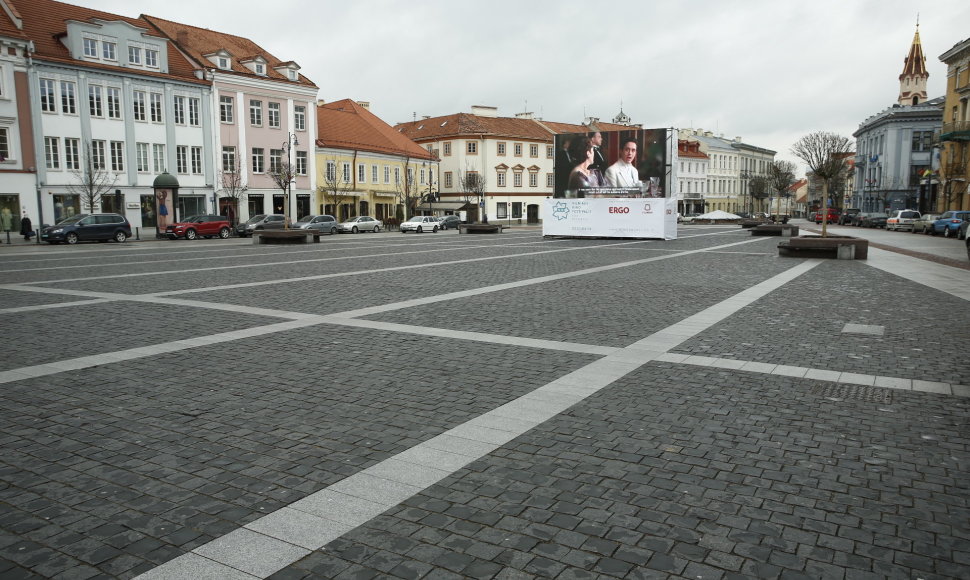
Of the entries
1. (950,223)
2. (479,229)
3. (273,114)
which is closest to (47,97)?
(273,114)

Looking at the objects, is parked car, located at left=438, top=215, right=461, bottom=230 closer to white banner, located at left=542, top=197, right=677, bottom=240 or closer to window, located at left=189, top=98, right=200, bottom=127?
window, located at left=189, top=98, right=200, bottom=127

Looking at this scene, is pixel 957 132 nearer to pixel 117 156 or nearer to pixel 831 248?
pixel 831 248

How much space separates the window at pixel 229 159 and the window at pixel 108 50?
8987mm

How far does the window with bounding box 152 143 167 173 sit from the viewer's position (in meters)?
45.3

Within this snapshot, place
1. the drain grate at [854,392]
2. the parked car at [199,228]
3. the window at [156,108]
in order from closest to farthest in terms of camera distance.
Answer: the drain grate at [854,392]
the parked car at [199,228]
the window at [156,108]

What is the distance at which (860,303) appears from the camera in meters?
12.1

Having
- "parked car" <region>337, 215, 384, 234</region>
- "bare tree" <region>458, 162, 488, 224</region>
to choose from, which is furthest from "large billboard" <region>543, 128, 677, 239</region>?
"bare tree" <region>458, 162, 488, 224</region>

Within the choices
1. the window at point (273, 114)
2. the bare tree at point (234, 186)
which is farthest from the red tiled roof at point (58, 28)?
the bare tree at point (234, 186)

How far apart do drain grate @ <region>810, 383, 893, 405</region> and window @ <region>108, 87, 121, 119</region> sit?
4616 cm

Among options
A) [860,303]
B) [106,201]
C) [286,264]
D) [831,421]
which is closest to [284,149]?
[106,201]

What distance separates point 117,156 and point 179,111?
5691mm

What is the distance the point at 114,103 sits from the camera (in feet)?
141

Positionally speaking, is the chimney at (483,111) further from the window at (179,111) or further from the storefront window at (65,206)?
the storefront window at (65,206)

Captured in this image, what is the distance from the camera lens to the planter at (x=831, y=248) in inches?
887
